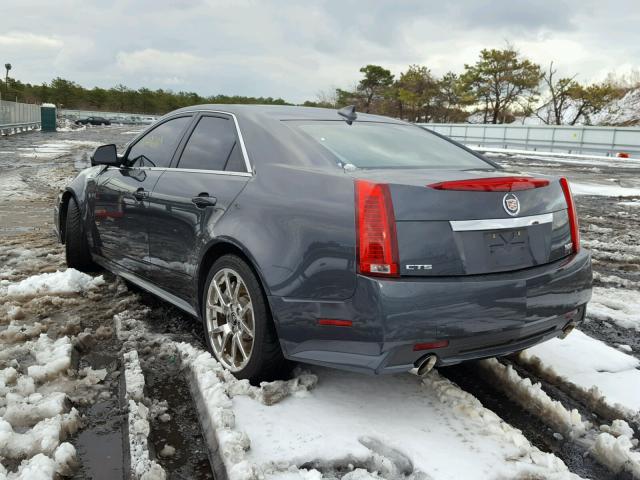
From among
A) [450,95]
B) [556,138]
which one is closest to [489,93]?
[450,95]

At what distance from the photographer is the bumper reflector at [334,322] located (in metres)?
2.74

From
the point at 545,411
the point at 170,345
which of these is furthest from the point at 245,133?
the point at 545,411

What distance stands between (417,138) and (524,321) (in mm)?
1577

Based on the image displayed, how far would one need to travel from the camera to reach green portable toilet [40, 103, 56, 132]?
144 feet

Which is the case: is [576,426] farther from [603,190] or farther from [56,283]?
[603,190]

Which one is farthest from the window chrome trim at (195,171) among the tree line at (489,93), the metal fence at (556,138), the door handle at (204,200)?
the tree line at (489,93)

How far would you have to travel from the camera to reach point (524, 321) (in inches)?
114

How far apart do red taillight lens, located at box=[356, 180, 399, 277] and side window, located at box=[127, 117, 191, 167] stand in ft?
6.58

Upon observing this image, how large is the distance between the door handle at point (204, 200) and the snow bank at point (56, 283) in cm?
200

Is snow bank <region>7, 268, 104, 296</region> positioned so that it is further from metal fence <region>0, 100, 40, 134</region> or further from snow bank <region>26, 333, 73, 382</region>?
metal fence <region>0, 100, 40, 134</region>

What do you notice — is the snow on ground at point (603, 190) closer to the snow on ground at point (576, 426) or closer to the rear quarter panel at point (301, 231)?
the snow on ground at point (576, 426)

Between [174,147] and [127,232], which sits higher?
[174,147]

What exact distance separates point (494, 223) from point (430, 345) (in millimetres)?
638

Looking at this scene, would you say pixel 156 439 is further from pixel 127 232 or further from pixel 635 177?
pixel 635 177
